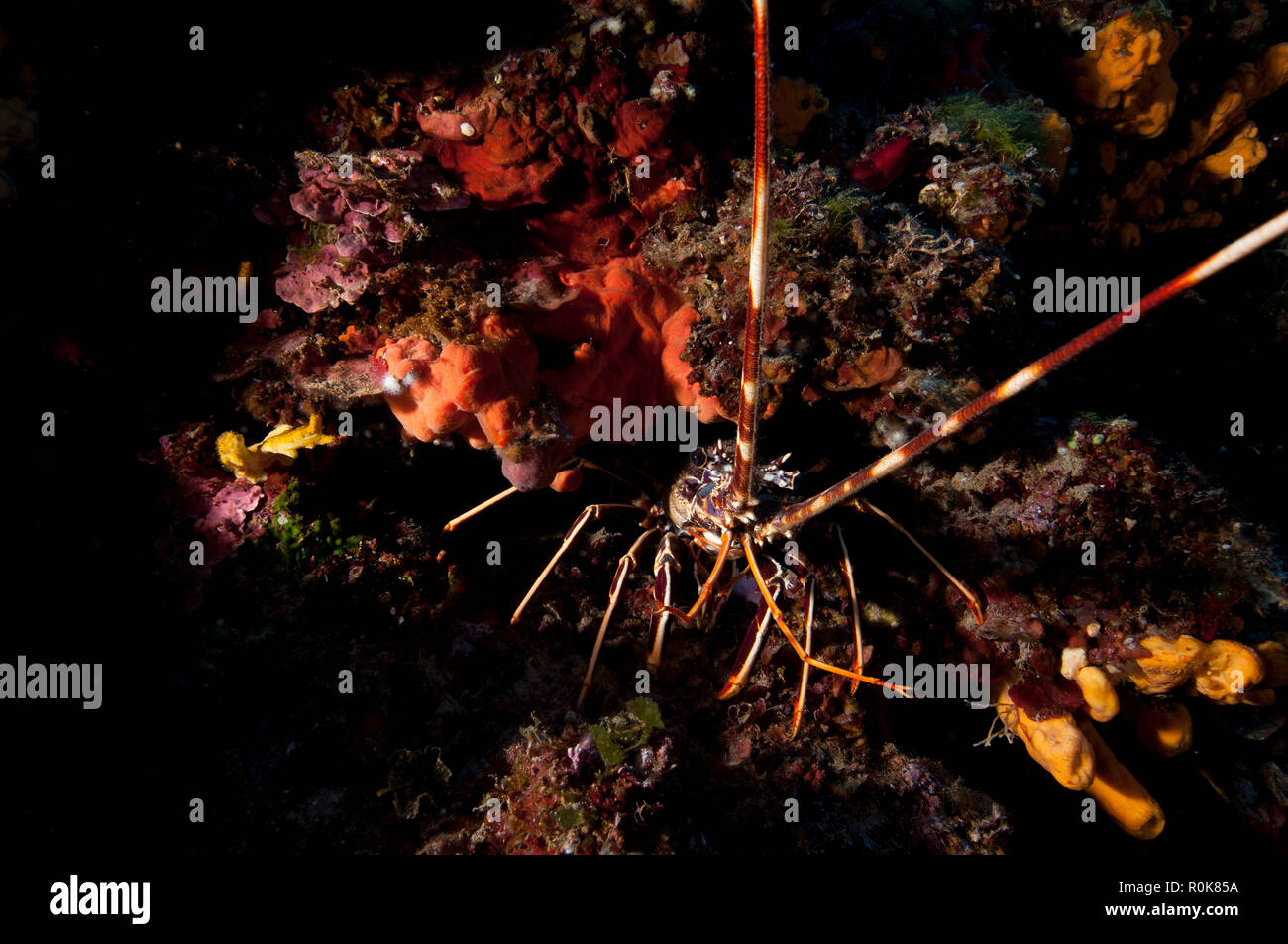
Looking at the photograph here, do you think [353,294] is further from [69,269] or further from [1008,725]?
[1008,725]

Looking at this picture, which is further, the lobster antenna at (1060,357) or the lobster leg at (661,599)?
the lobster leg at (661,599)

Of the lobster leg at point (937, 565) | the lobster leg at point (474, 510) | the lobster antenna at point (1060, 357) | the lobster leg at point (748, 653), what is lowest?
the lobster leg at point (748, 653)

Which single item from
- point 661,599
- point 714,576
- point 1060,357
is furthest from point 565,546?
point 1060,357

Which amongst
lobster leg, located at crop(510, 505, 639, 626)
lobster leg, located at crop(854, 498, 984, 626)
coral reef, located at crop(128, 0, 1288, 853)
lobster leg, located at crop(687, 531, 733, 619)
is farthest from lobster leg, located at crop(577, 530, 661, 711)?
lobster leg, located at crop(854, 498, 984, 626)

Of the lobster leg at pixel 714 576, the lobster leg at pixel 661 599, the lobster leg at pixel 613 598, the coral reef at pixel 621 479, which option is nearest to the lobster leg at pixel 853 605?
the coral reef at pixel 621 479

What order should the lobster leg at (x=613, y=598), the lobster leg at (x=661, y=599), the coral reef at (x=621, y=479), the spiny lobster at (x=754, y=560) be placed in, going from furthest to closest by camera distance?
the lobster leg at (x=661, y=599)
the lobster leg at (x=613, y=598)
the spiny lobster at (x=754, y=560)
the coral reef at (x=621, y=479)

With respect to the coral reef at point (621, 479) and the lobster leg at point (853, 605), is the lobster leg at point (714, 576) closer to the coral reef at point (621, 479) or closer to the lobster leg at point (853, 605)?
the coral reef at point (621, 479)
